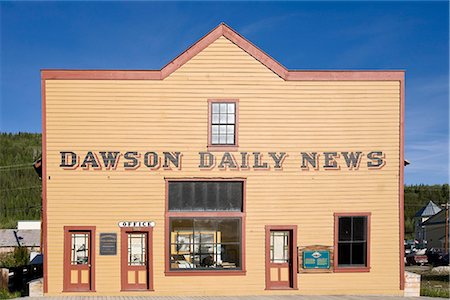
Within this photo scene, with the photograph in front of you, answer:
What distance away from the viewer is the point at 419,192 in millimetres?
116812

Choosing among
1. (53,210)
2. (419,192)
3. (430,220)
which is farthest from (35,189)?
(53,210)

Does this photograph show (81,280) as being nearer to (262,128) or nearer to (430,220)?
(262,128)

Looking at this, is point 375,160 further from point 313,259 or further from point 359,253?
point 313,259

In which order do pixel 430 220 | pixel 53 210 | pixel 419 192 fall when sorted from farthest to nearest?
pixel 419 192 → pixel 430 220 → pixel 53 210

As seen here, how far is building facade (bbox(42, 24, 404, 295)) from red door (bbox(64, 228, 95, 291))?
0.11 feet

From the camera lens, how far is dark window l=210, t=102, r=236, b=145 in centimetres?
1688

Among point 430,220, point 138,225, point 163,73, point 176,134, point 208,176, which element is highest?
point 163,73

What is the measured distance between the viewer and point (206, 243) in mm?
16875

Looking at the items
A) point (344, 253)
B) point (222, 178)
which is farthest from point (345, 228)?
point (222, 178)

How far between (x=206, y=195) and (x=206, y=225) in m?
1.02

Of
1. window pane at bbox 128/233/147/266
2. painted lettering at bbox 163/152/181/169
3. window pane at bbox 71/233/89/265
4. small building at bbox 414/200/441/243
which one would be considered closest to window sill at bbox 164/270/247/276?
window pane at bbox 128/233/147/266

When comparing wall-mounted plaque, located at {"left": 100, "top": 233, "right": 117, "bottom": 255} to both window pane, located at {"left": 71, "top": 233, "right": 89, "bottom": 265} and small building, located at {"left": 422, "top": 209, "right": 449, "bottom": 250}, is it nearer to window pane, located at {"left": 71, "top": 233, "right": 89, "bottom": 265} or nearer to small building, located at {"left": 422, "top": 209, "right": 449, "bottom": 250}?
window pane, located at {"left": 71, "top": 233, "right": 89, "bottom": 265}

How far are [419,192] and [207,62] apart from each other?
111019 millimetres

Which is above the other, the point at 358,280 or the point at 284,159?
the point at 284,159
